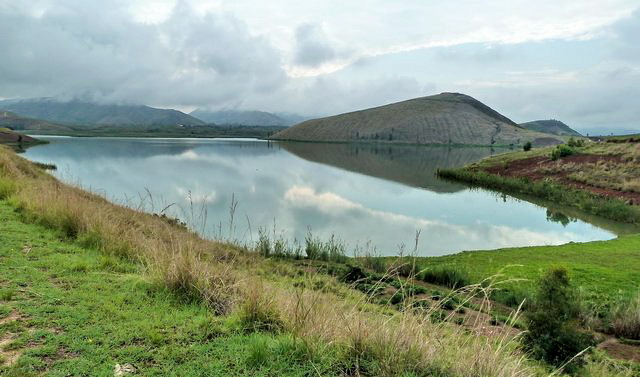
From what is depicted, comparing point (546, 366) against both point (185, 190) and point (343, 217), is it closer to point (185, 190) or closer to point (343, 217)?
point (343, 217)

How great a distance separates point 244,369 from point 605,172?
152 feet

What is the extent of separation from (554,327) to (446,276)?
638 cm

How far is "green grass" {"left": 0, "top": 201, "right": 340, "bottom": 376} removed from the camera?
394 cm

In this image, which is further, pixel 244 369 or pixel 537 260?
pixel 537 260

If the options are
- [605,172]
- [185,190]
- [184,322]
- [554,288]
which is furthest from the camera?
[605,172]

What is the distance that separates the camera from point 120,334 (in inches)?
178

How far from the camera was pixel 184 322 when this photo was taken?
4.95 m

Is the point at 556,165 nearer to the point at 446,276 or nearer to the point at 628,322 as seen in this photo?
the point at 446,276

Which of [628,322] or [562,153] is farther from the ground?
[562,153]

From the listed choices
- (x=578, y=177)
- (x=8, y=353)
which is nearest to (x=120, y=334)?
(x=8, y=353)

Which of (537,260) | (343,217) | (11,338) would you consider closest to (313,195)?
(343,217)

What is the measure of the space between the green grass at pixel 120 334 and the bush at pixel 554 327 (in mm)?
4224

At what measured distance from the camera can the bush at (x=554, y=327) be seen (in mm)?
6438

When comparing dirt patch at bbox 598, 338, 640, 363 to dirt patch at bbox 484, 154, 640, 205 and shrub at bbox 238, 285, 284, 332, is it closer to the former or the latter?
shrub at bbox 238, 285, 284, 332
